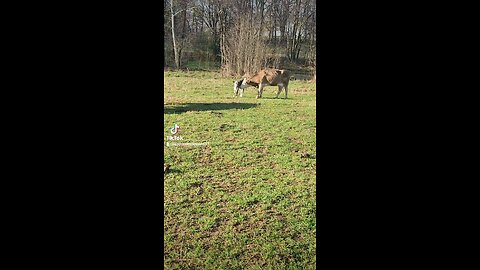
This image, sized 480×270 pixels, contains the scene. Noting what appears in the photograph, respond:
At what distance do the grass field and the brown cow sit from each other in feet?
0.37

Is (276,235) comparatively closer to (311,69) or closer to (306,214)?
(306,214)

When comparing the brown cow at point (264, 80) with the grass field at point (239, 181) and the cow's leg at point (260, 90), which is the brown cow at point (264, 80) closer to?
the cow's leg at point (260, 90)

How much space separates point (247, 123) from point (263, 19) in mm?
683

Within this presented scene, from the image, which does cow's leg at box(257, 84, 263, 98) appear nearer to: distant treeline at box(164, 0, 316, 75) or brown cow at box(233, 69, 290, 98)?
brown cow at box(233, 69, 290, 98)

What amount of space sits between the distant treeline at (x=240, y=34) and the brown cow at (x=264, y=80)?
1.9 inches

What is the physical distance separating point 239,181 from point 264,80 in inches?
28.9

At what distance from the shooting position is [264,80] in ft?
9.20

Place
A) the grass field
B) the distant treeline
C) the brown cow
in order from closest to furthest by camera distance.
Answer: the grass field → the distant treeline → the brown cow

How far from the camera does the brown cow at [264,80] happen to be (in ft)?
9.14

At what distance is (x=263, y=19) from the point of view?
8.94 ft

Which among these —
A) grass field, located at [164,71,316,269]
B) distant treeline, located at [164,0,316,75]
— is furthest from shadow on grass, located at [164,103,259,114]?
distant treeline, located at [164,0,316,75]

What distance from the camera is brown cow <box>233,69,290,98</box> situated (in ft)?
9.14
